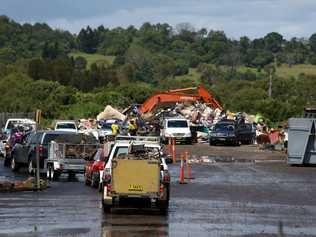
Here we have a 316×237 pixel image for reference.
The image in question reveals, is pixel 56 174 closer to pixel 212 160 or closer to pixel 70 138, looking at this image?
pixel 70 138

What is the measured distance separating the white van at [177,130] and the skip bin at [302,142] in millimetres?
21181

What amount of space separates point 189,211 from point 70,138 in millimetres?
12587

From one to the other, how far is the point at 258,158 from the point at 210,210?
85.1 ft

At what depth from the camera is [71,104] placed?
110562 mm

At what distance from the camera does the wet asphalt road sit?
1755 centimetres

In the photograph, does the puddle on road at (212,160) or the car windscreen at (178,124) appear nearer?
the puddle on road at (212,160)

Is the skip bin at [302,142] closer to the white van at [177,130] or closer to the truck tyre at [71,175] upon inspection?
the truck tyre at [71,175]

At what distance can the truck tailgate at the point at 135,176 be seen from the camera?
67.4 feet

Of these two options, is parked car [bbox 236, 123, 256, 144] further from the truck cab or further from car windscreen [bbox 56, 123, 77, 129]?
the truck cab

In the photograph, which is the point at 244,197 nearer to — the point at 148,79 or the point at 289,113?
the point at 289,113

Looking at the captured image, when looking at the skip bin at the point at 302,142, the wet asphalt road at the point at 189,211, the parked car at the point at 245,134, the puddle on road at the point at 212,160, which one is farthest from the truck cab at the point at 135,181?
the parked car at the point at 245,134

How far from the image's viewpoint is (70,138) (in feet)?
110

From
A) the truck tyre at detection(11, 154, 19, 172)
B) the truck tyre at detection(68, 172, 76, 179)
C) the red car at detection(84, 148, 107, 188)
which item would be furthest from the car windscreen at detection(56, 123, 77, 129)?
the red car at detection(84, 148, 107, 188)

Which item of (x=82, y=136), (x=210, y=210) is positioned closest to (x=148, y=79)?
(x=82, y=136)
